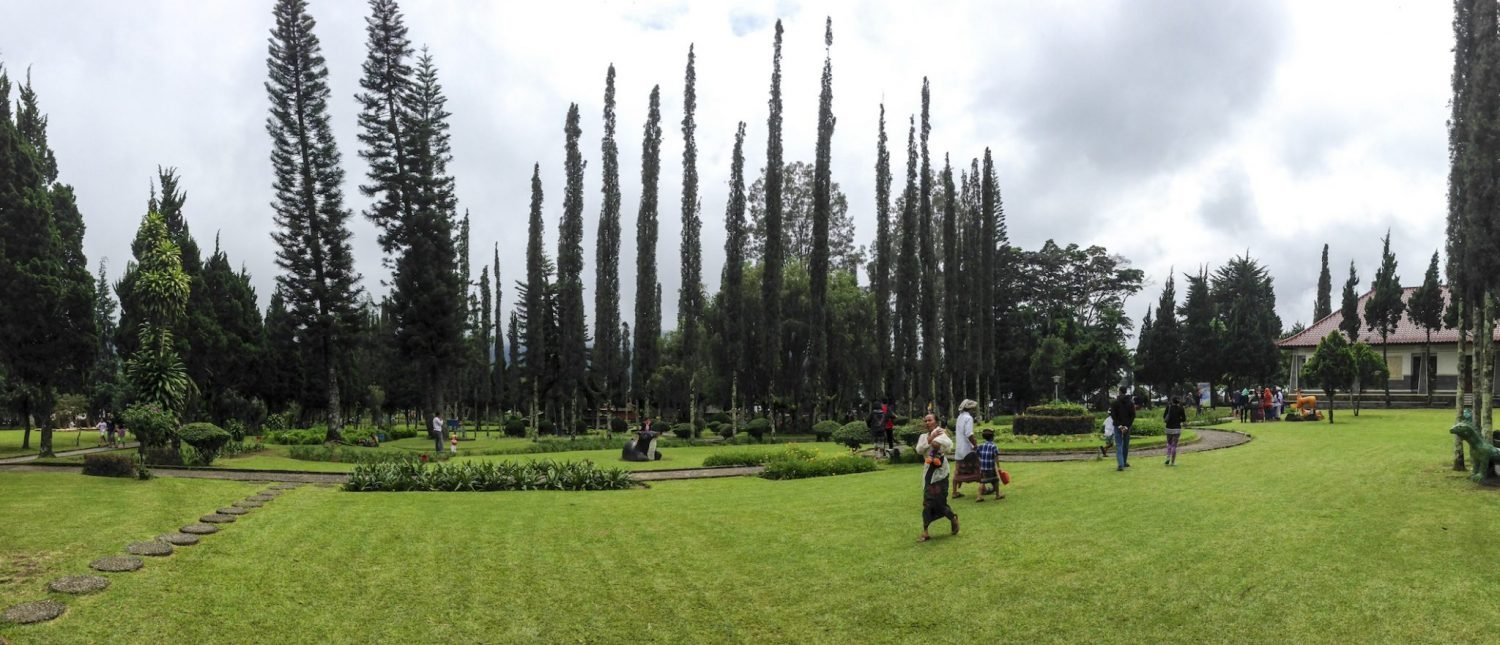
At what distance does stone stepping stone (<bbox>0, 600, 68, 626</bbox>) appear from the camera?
7.05 metres

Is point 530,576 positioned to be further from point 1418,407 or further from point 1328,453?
point 1418,407

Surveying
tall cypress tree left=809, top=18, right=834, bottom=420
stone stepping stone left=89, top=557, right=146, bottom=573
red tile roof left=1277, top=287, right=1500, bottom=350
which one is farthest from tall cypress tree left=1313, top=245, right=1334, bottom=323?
stone stepping stone left=89, top=557, right=146, bottom=573

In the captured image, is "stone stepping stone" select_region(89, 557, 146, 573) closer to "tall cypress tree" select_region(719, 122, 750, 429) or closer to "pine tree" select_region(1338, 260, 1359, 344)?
"tall cypress tree" select_region(719, 122, 750, 429)

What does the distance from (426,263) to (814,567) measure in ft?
100

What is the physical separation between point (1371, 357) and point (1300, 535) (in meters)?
29.0

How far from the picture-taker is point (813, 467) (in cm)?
1898

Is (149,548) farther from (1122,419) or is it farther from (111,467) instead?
(1122,419)

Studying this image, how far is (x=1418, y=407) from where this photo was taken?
130 ft

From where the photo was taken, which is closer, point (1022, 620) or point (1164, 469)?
point (1022, 620)

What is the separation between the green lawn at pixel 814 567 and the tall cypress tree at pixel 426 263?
2143cm

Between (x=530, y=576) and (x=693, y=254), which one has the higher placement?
(x=693, y=254)

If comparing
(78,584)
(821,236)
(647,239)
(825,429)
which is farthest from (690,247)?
(78,584)

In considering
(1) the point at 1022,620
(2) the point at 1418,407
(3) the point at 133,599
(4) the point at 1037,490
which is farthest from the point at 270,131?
(2) the point at 1418,407

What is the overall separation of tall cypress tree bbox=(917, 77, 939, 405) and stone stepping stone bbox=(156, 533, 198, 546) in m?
35.1
